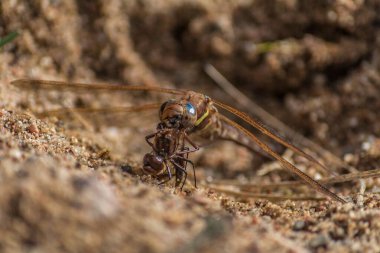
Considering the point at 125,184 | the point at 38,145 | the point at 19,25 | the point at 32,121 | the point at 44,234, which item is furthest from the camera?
the point at 19,25

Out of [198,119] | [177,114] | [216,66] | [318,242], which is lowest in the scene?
[318,242]


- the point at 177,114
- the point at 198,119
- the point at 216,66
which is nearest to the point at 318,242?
the point at 177,114

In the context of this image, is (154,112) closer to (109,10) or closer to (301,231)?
(109,10)

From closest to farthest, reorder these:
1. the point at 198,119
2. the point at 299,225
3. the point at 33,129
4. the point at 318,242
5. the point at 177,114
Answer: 1. the point at 318,242
2. the point at 299,225
3. the point at 33,129
4. the point at 177,114
5. the point at 198,119

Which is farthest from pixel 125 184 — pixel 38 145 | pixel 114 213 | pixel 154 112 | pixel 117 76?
pixel 117 76

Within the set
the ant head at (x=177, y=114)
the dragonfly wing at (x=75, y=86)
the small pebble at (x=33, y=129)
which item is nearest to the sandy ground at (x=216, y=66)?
the small pebble at (x=33, y=129)

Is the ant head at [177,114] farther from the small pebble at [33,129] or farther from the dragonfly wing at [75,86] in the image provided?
the small pebble at [33,129]

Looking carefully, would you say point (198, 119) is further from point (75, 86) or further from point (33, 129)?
point (33, 129)
